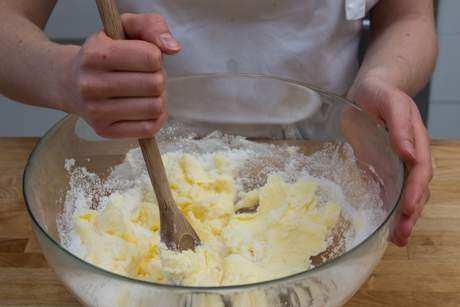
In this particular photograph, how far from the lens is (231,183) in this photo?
0.87 m

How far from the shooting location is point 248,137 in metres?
0.92

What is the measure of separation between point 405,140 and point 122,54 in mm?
448

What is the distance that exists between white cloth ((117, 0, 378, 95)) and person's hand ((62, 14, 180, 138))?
0.46m

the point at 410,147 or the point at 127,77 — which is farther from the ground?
the point at 127,77

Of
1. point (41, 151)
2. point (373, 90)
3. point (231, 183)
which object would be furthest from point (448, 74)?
point (41, 151)

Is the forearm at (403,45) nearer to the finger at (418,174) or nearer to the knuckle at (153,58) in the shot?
the finger at (418,174)

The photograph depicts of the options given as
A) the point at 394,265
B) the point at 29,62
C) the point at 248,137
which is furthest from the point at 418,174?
the point at 29,62

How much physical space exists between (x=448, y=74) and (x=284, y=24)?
50.8 inches

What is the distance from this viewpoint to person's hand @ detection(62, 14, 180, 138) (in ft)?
1.76

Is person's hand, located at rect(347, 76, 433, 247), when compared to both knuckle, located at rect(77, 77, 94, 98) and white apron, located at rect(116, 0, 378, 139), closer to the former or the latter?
white apron, located at rect(116, 0, 378, 139)

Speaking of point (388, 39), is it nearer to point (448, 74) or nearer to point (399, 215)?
point (399, 215)

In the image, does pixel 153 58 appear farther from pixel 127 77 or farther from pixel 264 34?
pixel 264 34

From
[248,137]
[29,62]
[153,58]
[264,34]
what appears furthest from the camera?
[264,34]

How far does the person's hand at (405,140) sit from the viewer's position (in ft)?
1.99
